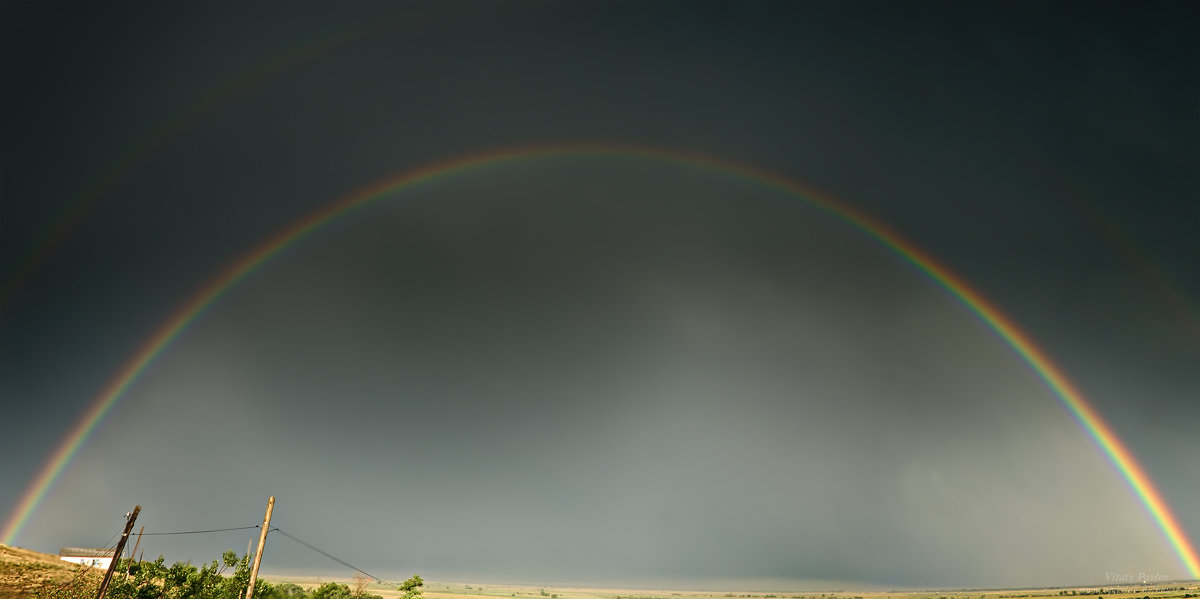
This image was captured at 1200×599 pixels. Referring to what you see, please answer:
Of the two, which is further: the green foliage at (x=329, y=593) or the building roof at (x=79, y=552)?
the building roof at (x=79, y=552)

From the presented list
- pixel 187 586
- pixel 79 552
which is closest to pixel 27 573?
pixel 187 586

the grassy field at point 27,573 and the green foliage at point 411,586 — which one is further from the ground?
the grassy field at point 27,573

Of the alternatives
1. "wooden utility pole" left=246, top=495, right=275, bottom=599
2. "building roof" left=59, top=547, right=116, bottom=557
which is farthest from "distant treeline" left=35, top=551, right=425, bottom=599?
"building roof" left=59, top=547, right=116, bottom=557

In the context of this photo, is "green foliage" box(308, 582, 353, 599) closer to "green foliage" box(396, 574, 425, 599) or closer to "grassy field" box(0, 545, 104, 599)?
"green foliage" box(396, 574, 425, 599)

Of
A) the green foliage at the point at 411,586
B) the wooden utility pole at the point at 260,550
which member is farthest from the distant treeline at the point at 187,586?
the wooden utility pole at the point at 260,550

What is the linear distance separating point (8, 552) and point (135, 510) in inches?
2170

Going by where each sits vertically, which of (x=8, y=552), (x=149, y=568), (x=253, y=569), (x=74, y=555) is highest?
(x=74, y=555)

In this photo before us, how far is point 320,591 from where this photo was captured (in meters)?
62.7

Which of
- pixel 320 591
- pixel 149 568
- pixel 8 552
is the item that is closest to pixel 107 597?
pixel 149 568

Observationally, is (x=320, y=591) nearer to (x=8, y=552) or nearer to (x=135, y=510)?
(x=135, y=510)

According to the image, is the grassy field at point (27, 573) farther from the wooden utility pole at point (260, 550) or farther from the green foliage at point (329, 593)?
the wooden utility pole at point (260, 550)

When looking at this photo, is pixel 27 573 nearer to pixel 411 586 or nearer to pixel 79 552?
pixel 411 586

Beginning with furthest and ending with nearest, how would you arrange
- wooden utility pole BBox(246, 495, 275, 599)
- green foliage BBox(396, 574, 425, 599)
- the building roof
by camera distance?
the building roof → green foliage BBox(396, 574, 425, 599) → wooden utility pole BBox(246, 495, 275, 599)

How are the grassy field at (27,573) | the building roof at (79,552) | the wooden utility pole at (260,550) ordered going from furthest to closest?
1. the building roof at (79,552)
2. the grassy field at (27,573)
3. the wooden utility pole at (260,550)
